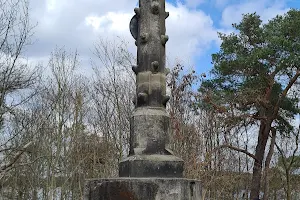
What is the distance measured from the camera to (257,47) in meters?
20.1

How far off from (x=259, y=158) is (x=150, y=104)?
1701 cm

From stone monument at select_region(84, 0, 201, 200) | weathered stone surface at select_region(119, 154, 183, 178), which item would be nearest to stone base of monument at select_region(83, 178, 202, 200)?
stone monument at select_region(84, 0, 201, 200)

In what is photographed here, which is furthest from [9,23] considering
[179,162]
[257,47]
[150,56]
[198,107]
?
[257,47]

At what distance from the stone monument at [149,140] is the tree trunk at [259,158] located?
53.0ft

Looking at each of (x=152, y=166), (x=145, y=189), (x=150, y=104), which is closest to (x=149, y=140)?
(x=152, y=166)

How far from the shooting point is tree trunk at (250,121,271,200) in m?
21.2

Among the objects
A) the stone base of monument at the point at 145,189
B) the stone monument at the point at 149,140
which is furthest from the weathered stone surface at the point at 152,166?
the stone base of monument at the point at 145,189

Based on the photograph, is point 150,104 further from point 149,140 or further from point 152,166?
point 152,166

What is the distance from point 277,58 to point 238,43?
2.27 metres

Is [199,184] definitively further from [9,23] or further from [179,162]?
[9,23]

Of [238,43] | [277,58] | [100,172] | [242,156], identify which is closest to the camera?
[277,58]

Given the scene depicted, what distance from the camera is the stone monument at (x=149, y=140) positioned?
487 centimetres

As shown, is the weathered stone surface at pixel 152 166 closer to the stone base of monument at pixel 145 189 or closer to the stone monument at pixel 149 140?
the stone monument at pixel 149 140

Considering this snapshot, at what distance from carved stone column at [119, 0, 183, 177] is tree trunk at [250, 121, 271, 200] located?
1613 centimetres
